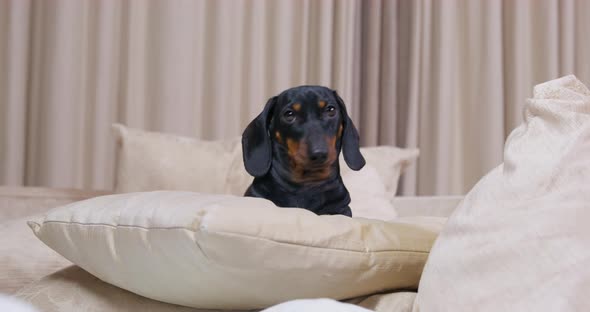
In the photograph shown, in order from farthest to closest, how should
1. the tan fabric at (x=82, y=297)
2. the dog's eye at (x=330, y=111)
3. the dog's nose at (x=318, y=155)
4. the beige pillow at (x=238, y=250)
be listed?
the dog's eye at (x=330, y=111), the dog's nose at (x=318, y=155), the tan fabric at (x=82, y=297), the beige pillow at (x=238, y=250)

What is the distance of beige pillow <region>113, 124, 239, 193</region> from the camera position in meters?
2.22

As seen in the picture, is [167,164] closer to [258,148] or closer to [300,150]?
[258,148]

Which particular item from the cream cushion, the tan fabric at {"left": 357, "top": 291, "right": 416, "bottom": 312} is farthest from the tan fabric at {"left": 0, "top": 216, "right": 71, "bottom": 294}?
the cream cushion

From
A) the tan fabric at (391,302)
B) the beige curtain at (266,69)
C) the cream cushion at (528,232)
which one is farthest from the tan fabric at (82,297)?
the beige curtain at (266,69)

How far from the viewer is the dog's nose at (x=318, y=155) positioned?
1.47 metres

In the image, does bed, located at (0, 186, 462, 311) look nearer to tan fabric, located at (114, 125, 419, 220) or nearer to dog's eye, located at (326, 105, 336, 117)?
tan fabric, located at (114, 125, 419, 220)

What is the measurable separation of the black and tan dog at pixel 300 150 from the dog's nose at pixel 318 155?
0.05 ft

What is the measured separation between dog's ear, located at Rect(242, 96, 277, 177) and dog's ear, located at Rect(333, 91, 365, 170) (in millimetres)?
171

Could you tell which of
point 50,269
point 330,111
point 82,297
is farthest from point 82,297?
point 330,111

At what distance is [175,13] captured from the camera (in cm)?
309

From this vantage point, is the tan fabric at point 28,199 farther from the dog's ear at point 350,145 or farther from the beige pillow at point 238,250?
the beige pillow at point 238,250

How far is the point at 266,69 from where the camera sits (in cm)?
327

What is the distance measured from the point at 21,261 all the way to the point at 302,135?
65cm

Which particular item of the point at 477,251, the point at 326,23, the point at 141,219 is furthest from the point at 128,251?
the point at 326,23
